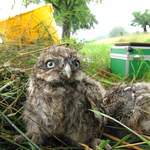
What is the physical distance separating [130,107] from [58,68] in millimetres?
959

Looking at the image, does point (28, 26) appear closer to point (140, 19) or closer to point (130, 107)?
point (130, 107)

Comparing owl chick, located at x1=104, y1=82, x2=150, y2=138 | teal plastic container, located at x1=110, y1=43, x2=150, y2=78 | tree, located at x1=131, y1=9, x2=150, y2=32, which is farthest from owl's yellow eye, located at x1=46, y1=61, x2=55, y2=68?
tree, located at x1=131, y1=9, x2=150, y2=32

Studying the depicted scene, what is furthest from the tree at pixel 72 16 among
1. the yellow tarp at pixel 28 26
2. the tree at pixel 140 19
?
the tree at pixel 140 19

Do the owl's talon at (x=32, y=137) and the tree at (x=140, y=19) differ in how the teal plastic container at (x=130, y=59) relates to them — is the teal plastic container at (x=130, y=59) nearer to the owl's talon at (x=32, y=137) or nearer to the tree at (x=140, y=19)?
the owl's talon at (x=32, y=137)

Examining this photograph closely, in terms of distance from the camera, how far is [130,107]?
1.46 meters

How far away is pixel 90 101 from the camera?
116cm

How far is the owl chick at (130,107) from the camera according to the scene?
1401mm

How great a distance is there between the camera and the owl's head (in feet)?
3.29

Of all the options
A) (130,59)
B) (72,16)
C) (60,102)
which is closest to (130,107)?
(60,102)

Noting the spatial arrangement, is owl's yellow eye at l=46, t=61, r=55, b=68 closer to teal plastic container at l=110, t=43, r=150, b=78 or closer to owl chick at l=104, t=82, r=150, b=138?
owl chick at l=104, t=82, r=150, b=138

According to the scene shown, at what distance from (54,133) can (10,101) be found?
2.15ft

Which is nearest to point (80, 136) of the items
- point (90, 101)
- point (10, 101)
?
point (90, 101)

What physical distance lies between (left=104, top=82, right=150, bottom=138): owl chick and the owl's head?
28.0 inches

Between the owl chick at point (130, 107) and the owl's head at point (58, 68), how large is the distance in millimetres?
712
